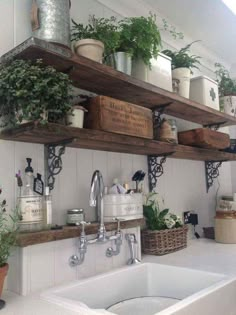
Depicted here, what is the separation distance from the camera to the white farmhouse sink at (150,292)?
3.78 feet

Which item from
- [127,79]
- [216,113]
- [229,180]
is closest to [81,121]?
[127,79]

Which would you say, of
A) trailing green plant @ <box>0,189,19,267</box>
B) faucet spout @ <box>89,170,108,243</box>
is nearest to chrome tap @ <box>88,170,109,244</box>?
faucet spout @ <box>89,170,108,243</box>

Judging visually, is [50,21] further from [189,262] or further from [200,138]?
[189,262]

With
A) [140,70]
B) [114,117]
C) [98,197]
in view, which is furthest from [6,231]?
[140,70]

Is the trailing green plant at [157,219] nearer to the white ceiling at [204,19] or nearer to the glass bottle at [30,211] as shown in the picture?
the glass bottle at [30,211]

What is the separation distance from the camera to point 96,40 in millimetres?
1416

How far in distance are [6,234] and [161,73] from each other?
114cm

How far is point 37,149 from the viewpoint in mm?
1414

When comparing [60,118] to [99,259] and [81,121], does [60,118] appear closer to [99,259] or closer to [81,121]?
[81,121]

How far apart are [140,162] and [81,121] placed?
68cm

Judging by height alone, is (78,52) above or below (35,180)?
above

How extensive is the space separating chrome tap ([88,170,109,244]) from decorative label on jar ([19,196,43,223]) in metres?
0.24

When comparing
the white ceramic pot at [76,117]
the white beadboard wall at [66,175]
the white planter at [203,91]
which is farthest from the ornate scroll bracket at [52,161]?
the white planter at [203,91]

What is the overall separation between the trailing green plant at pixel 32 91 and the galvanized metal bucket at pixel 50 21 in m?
0.17
